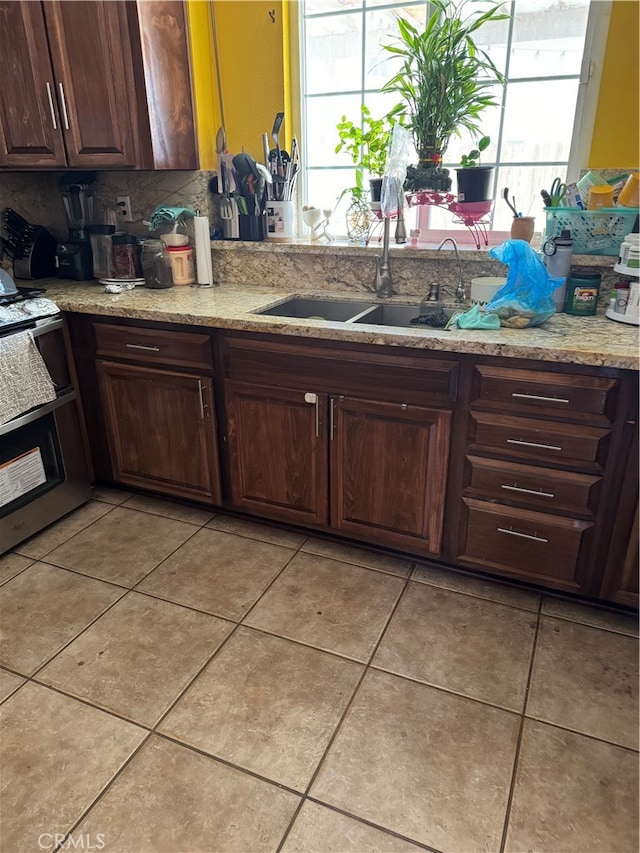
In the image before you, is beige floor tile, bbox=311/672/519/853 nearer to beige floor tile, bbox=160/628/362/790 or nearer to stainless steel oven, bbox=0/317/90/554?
beige floor tile, bbox=160/628/362/790

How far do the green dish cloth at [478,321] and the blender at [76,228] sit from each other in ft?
6.02

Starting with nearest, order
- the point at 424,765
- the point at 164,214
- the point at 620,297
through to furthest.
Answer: the point at 424,765 → the point at 620,297 → the point at 164,214

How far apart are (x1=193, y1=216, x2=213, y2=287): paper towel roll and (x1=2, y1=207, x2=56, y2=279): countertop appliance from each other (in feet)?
2.68

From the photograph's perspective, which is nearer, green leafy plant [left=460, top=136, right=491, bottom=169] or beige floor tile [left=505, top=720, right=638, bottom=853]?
beige floor tile [left=505, top=720, right=638, bottom=853]

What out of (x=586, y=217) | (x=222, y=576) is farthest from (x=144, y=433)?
(x=586, y=217)

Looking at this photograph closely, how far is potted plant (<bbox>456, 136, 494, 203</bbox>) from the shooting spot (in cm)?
217

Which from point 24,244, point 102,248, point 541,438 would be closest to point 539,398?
point 541,438

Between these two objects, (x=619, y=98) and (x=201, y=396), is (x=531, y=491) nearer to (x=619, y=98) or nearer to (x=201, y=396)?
(x=201, y=396)

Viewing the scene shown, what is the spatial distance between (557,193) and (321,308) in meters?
0.99

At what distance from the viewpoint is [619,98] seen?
2.02 meters

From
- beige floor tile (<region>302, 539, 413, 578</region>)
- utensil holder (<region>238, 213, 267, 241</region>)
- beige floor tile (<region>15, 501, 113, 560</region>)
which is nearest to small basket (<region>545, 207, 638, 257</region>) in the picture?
utensil holder (<region>238, 213, 267, 241</region>)

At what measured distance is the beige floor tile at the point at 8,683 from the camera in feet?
5.36

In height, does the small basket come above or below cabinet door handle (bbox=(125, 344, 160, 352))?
above

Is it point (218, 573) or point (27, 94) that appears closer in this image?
point (218, 573)
